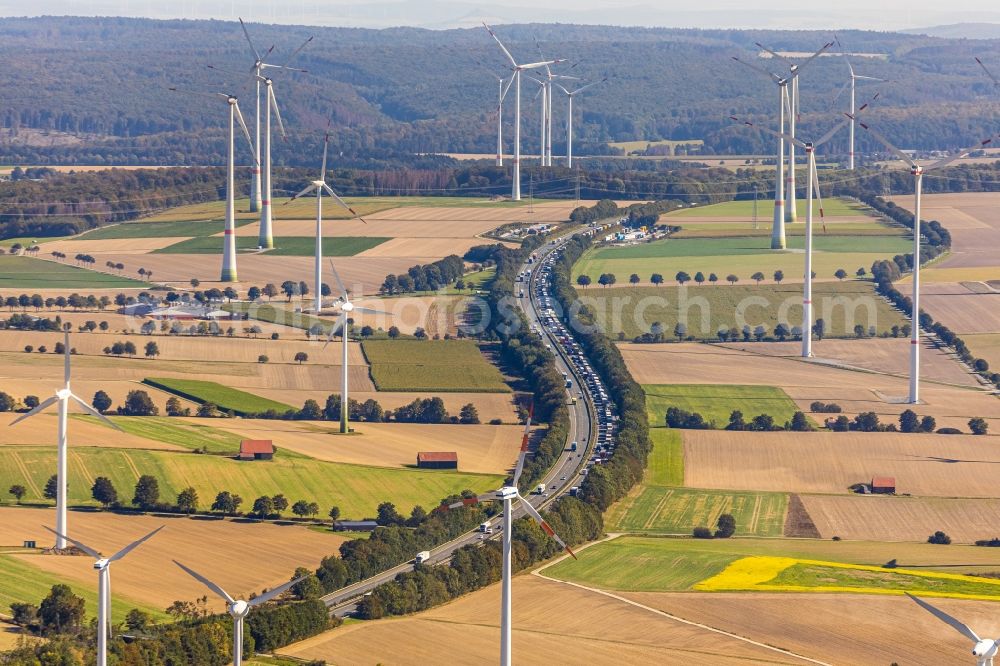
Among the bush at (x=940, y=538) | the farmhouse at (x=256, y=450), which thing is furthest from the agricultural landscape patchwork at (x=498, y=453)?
the farmhouse at (x=256, y=450)

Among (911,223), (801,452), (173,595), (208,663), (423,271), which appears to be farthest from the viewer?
(911,223)

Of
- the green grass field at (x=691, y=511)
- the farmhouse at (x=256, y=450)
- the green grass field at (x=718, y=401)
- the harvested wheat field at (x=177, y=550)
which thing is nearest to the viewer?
the harvested wheat field at (x=177, y=550)

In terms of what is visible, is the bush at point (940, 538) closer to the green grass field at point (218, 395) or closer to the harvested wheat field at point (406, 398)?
the harvested wheat field at point (406, 398)

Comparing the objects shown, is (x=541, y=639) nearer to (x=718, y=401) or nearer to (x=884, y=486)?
(x=884, y=486)

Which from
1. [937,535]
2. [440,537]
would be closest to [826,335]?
[937,535]

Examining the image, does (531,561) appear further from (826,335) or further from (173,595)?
(826,335)

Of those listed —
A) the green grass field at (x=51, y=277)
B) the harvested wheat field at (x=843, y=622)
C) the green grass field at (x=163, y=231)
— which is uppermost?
the green grass field at (x=163, y=231)

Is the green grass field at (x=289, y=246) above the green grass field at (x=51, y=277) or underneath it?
above

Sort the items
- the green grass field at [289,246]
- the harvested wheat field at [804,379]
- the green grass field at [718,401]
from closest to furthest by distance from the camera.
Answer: the green grass field at [718,401] → the harvested wheat field at [804,379] → the green grass field at [289,246]
